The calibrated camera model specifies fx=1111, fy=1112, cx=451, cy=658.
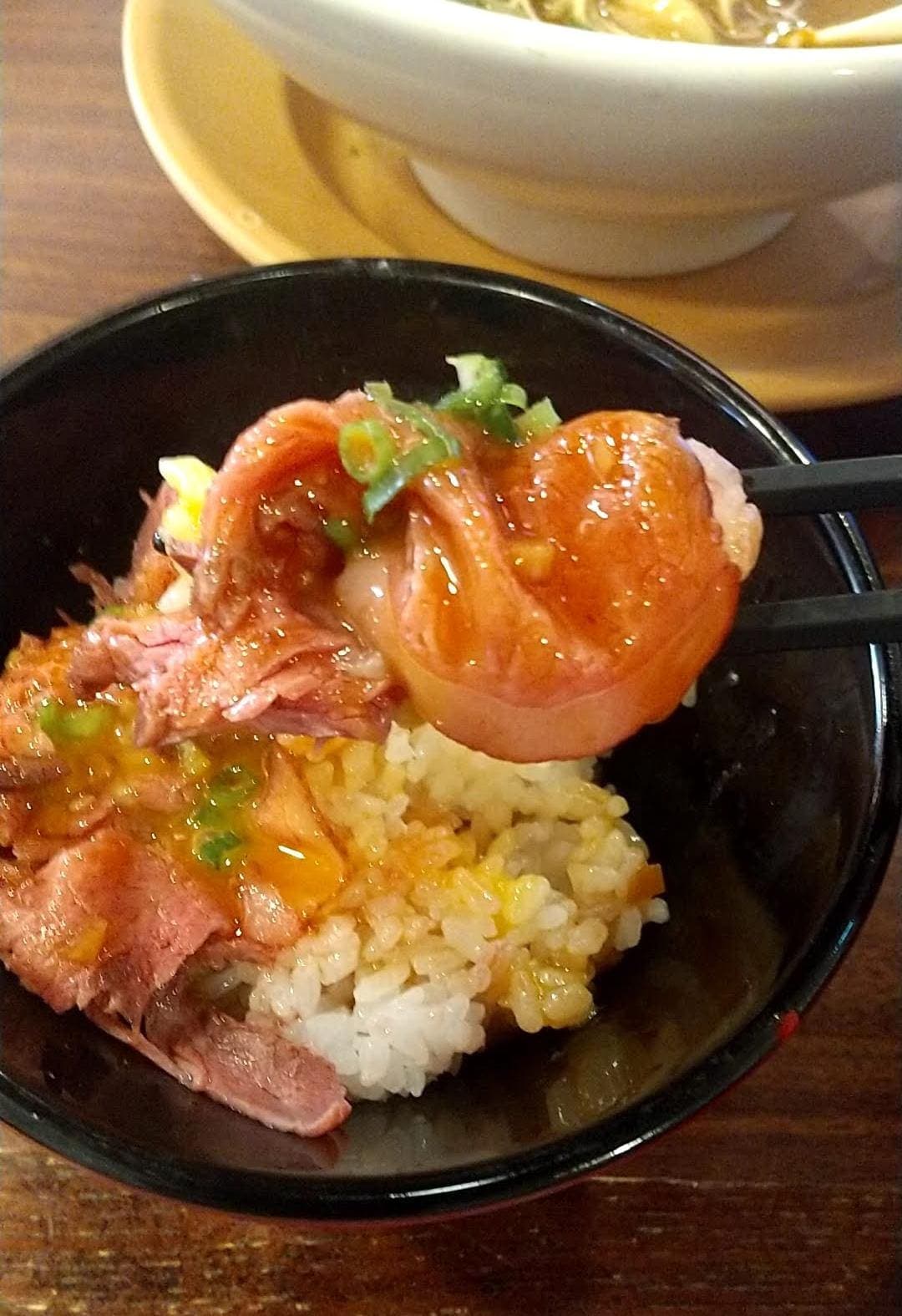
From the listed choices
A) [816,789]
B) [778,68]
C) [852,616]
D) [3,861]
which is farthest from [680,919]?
[778,68]

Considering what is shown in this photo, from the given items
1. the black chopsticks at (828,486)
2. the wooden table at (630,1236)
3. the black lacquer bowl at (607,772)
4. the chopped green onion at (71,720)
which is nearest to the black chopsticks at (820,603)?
the black chopsticks at (828,486)

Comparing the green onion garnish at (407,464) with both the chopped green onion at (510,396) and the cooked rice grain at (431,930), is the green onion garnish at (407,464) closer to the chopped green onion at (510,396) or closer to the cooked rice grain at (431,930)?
the chopped green onion at (510,396)

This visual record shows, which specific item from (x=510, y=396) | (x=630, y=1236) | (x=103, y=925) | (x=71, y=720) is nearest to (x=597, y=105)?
(x=510, y=396)

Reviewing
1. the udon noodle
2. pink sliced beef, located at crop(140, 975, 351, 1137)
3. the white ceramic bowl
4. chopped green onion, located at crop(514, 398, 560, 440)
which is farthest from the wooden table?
the udon noodle

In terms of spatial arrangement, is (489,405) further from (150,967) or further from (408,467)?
(150,967)

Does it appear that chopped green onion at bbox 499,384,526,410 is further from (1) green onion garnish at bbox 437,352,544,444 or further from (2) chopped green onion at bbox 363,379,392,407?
(2) chopped green onion at bbox 363,379,392,407
